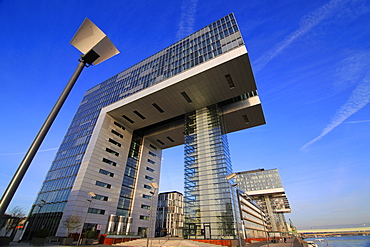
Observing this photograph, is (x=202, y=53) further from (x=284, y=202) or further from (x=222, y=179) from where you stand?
(x=284, y=202)

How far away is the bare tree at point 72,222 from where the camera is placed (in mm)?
29655

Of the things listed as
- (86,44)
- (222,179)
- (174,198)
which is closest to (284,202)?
(174,198)

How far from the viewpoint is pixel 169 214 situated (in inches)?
3147

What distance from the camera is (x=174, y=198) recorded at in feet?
280

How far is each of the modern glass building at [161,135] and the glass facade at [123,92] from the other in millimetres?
239

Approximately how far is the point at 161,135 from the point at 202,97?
20.0 meters

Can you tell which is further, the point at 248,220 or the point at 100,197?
the point at 248,220

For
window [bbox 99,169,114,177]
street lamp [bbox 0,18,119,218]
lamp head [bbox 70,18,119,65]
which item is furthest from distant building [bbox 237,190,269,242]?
lamp head [bbox 70,18,119,65]

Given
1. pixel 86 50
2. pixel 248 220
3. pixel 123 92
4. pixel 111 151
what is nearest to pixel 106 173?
pixel 111 151

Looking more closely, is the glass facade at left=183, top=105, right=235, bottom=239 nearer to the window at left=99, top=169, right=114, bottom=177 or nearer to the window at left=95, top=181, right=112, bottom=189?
the window at left=95, top=181, right=112, bottom=189

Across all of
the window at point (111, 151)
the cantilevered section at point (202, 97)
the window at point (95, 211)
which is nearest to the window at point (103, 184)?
the window at point (95, 211)

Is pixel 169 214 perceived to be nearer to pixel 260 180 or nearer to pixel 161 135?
pixel 161 135

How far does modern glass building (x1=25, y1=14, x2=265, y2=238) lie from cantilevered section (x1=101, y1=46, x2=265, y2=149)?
19 cm

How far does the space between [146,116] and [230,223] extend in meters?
28.3
